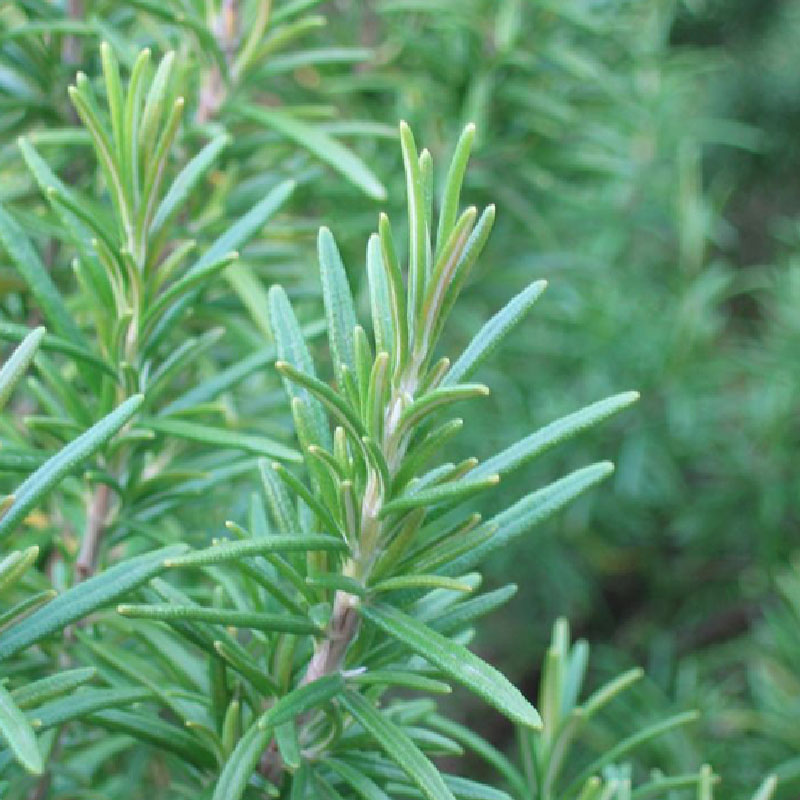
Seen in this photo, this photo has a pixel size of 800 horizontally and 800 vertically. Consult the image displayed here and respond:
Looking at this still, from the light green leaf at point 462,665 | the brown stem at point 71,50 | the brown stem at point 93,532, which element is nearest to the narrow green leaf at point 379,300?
the light green leaf at point 462,665

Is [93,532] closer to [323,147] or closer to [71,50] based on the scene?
[323,147]

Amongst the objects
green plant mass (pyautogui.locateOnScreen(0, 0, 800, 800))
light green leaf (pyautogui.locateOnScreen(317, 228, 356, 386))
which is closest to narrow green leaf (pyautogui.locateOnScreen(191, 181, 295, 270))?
green plant mass (pyautogui.locateOnScreen(0, 0, 800, 800))

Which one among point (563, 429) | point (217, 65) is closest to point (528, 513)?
point (563, 429)

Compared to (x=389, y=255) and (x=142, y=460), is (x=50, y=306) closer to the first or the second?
(x=142, y=460)

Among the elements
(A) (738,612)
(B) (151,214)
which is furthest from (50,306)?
(A) (738,612)

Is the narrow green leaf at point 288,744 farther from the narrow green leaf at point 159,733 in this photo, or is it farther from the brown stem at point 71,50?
the brown stem at point 71,50

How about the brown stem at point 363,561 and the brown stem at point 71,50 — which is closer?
the brown stem at point 363,561

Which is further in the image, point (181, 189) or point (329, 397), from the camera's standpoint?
point (181, 189)
